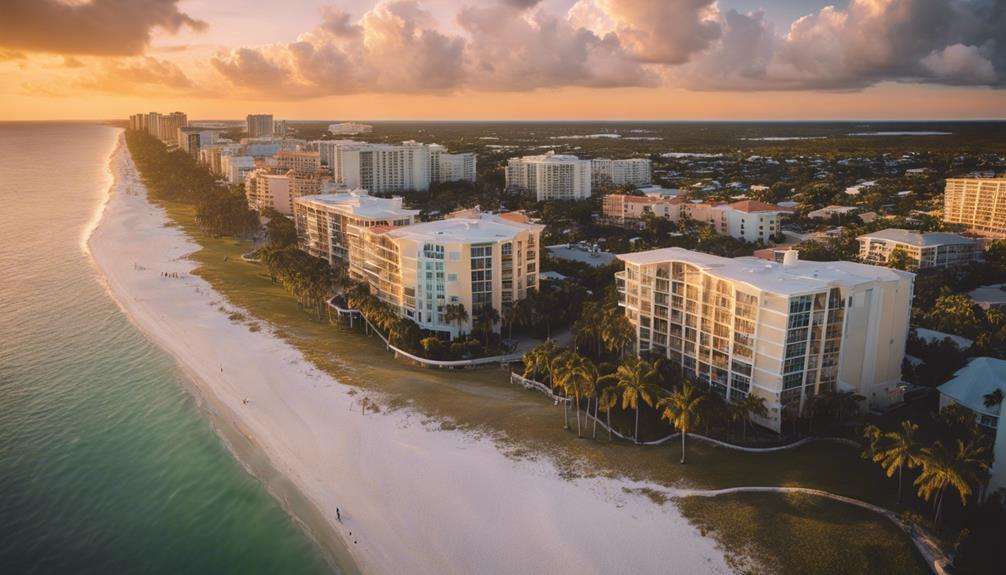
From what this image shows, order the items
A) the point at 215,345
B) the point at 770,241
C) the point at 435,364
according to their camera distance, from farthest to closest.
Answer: the point at 770,241
the point at 215,345
the point at 435,364

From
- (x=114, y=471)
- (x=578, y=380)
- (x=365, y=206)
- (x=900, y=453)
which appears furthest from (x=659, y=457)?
(x=365, y=206)

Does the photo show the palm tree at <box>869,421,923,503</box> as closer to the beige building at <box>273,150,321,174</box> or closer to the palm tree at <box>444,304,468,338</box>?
the palm tree at <box>444,304,468,338</box>

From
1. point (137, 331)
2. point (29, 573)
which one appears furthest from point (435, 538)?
point (137, 331)

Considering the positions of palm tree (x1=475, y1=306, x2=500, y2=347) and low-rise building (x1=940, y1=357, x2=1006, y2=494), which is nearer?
low-rise building (x1=940, y1=357, x2=1006, y2=494)

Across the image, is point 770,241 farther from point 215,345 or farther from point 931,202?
point 215,345

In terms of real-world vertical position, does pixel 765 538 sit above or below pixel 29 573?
above

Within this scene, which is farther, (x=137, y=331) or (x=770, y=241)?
(x=770, y=241)

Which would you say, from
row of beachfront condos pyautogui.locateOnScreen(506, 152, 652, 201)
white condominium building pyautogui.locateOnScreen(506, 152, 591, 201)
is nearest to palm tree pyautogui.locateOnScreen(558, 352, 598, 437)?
row of beachfront condos pyautogui.locateOnScreen(506, 152, 652, 201)
